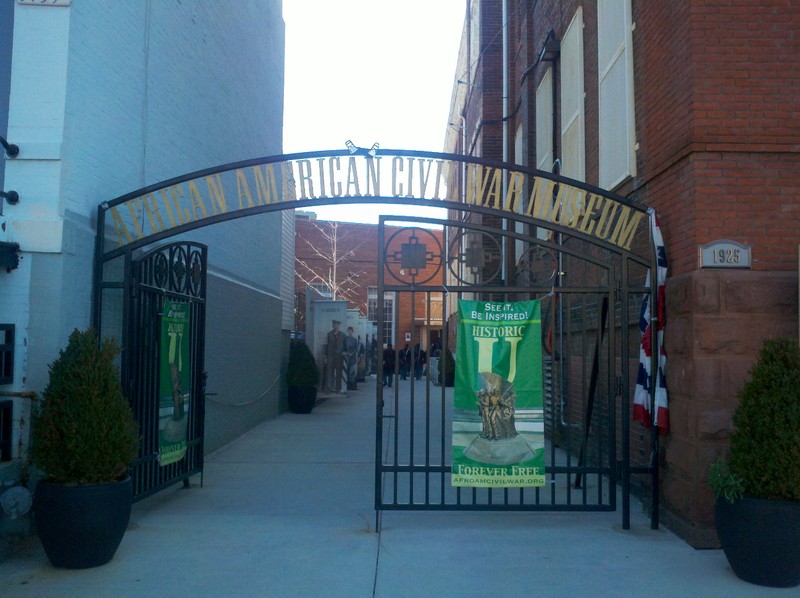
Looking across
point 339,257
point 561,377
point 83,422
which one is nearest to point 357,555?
point 83,422

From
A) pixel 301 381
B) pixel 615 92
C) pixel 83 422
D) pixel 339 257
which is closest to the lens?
pixel 83 422

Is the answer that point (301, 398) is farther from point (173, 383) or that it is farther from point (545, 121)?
point (173, 383)

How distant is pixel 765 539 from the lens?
17.3 ft

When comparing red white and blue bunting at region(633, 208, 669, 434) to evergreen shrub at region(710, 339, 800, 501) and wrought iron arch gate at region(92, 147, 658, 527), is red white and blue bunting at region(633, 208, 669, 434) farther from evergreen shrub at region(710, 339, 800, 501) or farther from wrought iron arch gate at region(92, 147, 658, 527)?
evergreen shrub at region(710, 339, 800, 501)

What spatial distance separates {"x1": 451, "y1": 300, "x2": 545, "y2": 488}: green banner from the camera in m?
6.89

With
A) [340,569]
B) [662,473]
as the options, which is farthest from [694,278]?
[340,569]

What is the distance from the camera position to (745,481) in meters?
5.38

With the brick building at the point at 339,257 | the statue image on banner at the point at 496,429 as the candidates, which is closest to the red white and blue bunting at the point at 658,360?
the statue image on banner at the point at 496,429

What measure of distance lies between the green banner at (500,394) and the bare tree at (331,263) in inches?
1392

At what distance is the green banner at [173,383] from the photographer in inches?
300

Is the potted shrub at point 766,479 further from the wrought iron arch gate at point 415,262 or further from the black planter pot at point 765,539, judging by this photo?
the wrought iron arch gate at point 415,262

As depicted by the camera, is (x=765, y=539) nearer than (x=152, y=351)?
Yes

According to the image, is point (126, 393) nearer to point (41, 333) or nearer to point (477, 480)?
point (41, 333)

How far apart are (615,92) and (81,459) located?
6563mm
